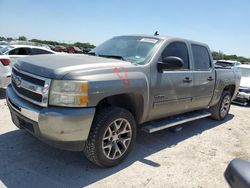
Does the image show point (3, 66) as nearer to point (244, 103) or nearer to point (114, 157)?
point (114, 157)

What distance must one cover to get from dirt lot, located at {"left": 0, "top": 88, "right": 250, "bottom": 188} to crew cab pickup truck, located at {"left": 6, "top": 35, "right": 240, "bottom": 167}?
30cm

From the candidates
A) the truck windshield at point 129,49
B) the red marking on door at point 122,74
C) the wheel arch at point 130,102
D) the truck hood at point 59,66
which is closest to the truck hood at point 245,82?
the truck windshield at point 129,49

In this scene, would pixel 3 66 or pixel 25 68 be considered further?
pixel 3 66

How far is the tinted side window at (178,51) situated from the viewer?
4.48m

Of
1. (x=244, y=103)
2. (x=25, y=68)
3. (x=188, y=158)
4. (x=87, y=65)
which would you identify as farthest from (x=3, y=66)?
(x=244, y=103)

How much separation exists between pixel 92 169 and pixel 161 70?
184cm

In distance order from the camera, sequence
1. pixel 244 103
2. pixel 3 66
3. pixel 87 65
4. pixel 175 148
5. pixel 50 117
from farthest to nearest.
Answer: pixel 244 103 → pixel 3 66 → pixel 175 148 → pixel 87 65 → pixel 50 117

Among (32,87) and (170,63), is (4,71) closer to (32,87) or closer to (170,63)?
(32,87)

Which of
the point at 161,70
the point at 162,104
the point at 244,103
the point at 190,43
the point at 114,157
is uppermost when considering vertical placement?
the point at 190,43

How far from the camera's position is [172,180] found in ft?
11.7

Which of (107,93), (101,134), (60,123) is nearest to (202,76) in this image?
(107,93)

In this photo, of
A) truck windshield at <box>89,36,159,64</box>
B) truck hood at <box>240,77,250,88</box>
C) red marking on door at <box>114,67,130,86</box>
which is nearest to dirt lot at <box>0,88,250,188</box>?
red marking on door at <box>114,67,130,86</box>

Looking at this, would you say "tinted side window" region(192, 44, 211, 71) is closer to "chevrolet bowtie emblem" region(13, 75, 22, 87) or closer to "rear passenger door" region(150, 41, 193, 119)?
"rear passenger door" region(150, 41, 193, 119)

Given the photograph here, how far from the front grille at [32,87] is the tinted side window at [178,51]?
6.93 feet
